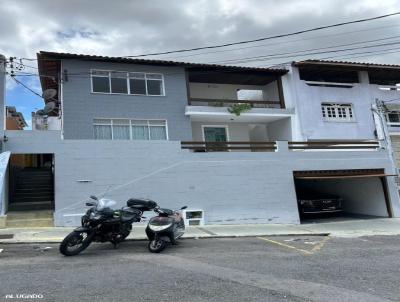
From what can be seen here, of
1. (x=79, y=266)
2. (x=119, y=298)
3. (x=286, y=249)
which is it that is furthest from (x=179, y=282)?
(x=286, y=249)

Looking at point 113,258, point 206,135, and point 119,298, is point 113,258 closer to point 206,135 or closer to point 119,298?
point 119,298

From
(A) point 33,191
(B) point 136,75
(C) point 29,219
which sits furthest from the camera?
(B) point 136,75

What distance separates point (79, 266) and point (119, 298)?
A: 2.14m

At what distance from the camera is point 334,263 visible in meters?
8.16

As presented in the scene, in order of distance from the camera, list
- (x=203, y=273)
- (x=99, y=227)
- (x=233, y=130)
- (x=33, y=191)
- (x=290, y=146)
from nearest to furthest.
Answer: (x=203, y=273), (x=99, y=227), (x=33, y=191), (x=290, y=146), (x=233, y=130)

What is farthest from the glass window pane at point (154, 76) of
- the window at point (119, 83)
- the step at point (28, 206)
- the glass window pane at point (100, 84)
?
the step at point (28, 206)

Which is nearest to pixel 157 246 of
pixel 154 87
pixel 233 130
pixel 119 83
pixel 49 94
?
pixel 119 83

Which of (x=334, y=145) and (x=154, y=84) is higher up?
(x=154, y=84)

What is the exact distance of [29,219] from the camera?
13.1 meters

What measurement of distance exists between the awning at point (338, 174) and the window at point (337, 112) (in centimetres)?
461

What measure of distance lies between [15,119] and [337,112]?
59.6ft

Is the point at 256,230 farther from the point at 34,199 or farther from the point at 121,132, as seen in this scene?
the point at 34,199

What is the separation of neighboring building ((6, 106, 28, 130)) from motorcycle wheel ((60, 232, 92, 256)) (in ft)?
42.1

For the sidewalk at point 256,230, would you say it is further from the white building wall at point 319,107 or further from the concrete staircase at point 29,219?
the white building wall at point 319,107
